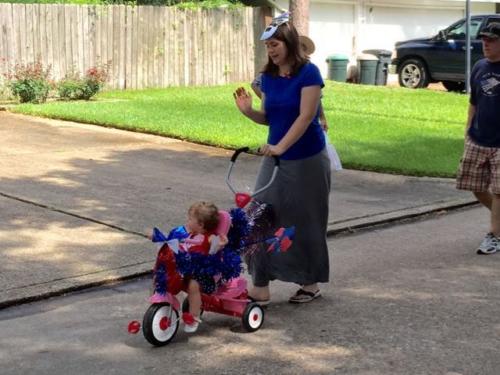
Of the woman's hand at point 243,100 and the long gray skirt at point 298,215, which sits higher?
the woman's hand at point 243,100

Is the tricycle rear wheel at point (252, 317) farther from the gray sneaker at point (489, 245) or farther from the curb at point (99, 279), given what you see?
the gray sneaker at point (489, 245)

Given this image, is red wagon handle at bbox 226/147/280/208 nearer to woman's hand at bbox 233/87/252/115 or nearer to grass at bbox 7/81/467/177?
woman's hand at bbox 233/87/252/115

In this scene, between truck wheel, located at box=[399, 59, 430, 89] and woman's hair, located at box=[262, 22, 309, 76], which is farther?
truck wheel, located at box=[399, 59, 430, 89]

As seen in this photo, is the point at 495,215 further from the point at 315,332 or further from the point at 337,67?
the point at 337,67

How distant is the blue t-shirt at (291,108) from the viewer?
5488mm

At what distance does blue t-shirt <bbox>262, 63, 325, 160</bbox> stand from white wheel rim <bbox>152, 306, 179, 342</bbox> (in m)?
1.29

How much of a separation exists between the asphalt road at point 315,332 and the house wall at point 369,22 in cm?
1822

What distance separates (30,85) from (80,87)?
Result: 3.53 ft

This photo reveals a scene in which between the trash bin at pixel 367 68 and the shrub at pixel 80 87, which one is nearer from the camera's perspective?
the shrub at pixel 80 87

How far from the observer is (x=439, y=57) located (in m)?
21.8

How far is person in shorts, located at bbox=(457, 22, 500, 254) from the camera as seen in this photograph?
714cm

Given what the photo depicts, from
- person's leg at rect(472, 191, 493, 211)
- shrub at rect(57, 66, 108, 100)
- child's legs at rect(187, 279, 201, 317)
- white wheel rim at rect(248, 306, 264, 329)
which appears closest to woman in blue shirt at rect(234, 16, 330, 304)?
white wheel rim at rect(248, 306, 264, 329)

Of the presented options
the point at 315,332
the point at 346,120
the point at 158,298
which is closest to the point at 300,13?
the point at 346,120

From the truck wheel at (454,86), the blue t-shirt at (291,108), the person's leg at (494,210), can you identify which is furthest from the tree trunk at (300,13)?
the blue t-shirt at (291,108)
